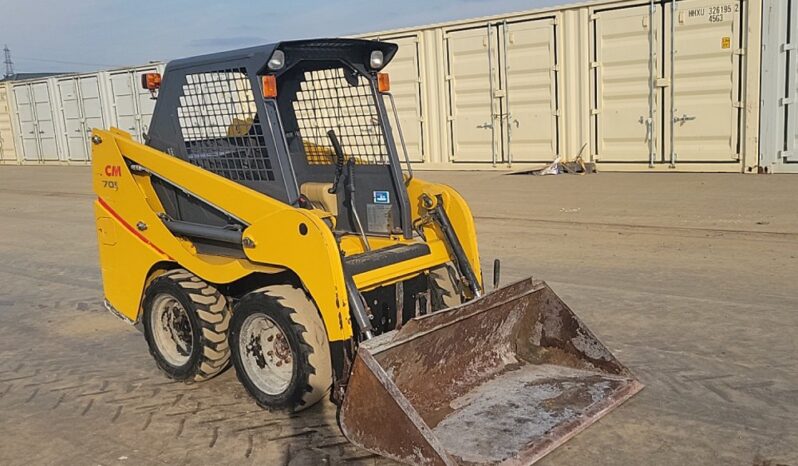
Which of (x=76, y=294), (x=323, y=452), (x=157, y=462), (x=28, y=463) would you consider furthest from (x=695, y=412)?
(x=76, y=294)

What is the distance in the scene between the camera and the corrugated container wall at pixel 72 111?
23.1 meters

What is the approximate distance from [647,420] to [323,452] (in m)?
1.64

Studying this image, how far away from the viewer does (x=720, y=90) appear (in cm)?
1313

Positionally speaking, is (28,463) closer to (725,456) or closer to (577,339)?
(577,339)

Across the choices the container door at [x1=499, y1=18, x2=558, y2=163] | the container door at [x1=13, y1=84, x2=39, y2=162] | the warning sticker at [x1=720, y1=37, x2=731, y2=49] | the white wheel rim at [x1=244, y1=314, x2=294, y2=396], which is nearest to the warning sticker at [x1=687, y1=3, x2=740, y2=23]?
the warning sticker at [x1=720, y1=37, x2=731, y2=49]

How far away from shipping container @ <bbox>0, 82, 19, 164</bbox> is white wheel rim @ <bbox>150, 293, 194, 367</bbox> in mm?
26458

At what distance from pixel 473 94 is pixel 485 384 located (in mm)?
12556

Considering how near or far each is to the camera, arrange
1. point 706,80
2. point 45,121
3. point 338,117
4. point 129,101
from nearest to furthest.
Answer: point 338,117, point 706,80, point 129,101, point 45,121

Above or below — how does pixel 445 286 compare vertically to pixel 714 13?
below

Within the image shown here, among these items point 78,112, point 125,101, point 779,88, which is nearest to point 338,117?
A: point 779,88

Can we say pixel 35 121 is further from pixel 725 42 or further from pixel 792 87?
pixel 792 87

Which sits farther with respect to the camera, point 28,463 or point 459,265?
point 459,265

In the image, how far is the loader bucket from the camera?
3434 millimetres

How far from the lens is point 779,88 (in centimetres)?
1267
